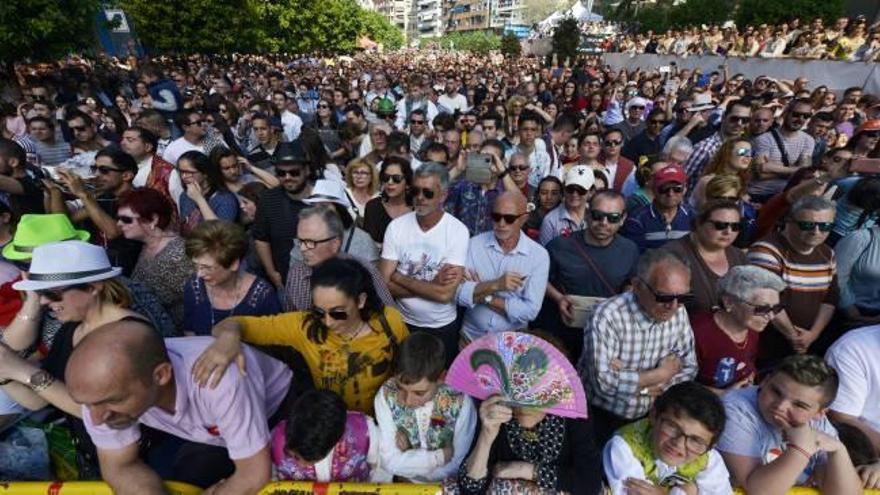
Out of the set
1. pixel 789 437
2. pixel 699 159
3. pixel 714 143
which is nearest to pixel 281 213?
pixel 789 437

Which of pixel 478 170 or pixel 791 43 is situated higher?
pixel 791 43

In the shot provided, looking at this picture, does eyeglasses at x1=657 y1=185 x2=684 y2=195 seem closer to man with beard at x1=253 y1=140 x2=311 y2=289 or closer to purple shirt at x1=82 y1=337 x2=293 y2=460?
man with beard at x1=253 y1=140 x2=311 y2=289

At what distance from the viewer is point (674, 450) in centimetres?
200

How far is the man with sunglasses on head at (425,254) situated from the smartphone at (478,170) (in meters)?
1.17

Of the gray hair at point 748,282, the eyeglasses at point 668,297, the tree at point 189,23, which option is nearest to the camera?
the eyeglasses at point 668,297

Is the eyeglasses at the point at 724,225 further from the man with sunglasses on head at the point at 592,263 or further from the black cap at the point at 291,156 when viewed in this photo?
the black cap at the point at 291,156

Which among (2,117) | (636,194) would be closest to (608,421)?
(636,194)

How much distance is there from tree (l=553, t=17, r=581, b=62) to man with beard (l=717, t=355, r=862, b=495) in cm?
2355

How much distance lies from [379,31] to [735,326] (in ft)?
262

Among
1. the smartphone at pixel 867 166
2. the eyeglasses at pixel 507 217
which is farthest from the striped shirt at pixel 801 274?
the eyeglasses at pixel 507 217

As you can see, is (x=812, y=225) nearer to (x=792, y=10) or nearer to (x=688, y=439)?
(x=688, y=439)

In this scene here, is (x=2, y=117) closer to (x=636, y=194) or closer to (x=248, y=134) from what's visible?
(x=248, y=134)

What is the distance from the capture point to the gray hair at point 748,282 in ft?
8.35

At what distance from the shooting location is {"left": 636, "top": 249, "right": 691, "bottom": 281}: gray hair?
8.13 feet
